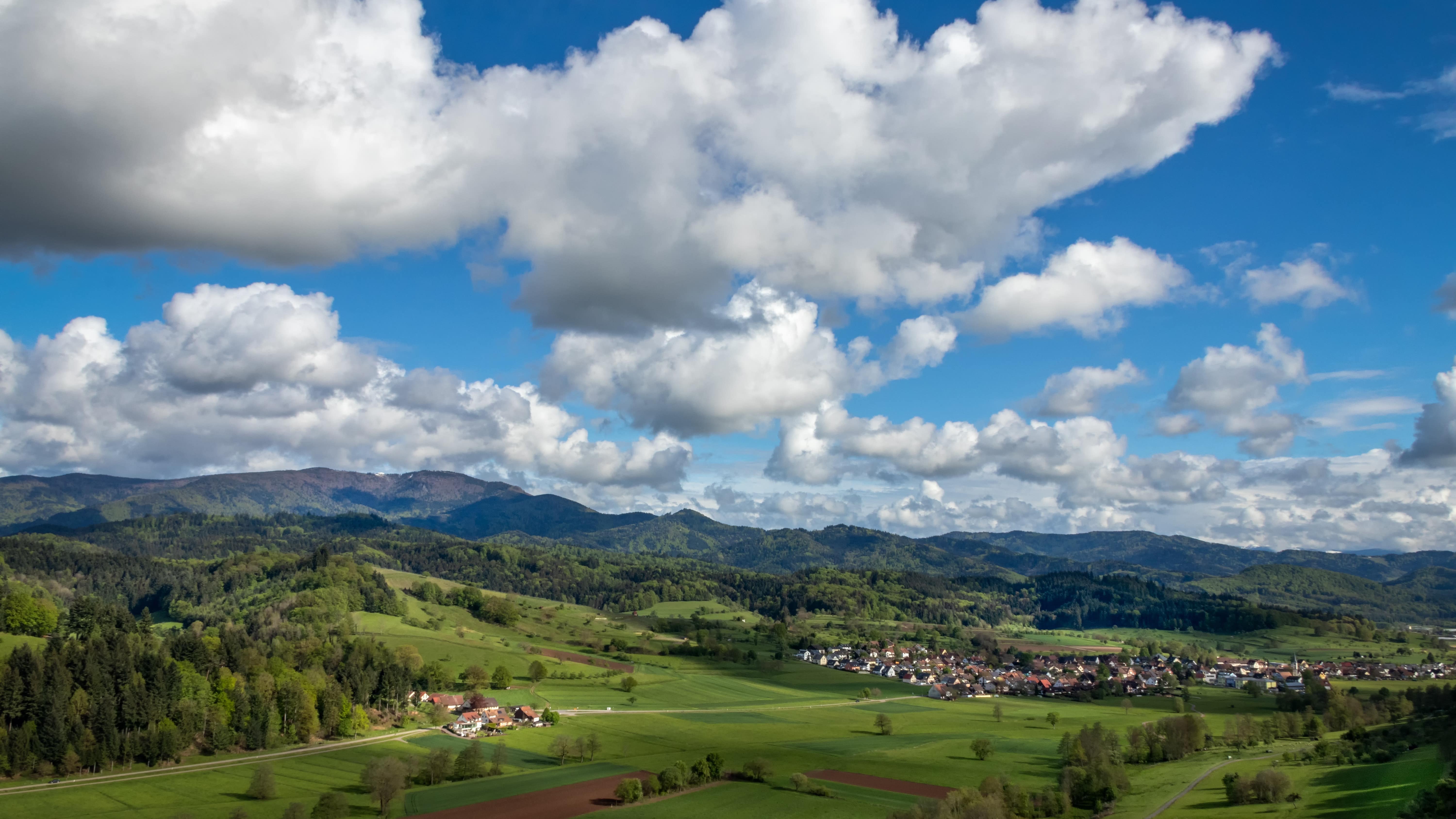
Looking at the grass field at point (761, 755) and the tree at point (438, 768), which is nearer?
the grass field at point (761, 755)

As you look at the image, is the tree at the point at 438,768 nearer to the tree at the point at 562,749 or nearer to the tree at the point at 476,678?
the tree at the point at 562,749

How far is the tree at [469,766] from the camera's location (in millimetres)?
86250

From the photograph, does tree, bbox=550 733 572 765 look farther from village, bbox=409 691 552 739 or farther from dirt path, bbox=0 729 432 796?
dirt path, bbox=0 729 432 796

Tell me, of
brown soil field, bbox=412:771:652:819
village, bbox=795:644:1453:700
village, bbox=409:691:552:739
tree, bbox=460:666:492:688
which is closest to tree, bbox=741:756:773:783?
brown soil field, bbox=412:771:652:819

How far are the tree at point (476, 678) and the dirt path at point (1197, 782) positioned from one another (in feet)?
345

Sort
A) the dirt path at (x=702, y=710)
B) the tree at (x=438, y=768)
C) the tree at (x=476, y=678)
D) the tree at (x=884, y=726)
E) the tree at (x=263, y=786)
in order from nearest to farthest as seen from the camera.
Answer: the tree at (x=263, y=786) < the tree at (x=438, y=768) < the tree at (x=884, y=726) < the dirt path at (x=702, y=710) < the tree at (x=476, y=678)

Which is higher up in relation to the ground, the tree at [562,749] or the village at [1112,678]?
the tree at [562,749]

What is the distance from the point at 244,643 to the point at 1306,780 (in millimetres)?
134818

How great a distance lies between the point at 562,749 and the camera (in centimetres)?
9562

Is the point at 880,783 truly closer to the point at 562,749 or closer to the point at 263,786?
the point at 562,749

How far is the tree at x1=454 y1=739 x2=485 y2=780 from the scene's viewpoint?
8625 centimetres

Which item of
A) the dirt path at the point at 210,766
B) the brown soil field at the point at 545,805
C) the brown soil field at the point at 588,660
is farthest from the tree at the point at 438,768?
the brown soil field at the point at 588,660

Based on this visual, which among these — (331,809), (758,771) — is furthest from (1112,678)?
(331,809)

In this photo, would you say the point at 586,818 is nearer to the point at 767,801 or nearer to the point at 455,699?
the point at 767,801
